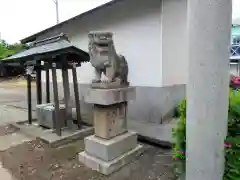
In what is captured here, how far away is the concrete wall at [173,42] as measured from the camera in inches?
222

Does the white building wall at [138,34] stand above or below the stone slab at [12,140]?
above

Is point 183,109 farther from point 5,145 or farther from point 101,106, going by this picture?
point 5,145

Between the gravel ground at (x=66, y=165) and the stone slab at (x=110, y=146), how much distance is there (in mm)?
249

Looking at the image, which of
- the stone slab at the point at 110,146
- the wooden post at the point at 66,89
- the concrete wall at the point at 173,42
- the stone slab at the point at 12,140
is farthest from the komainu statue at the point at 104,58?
the stone slab at the point at 12,140

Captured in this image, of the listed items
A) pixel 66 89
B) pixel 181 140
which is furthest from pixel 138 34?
pixel 181 140

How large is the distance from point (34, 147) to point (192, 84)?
153 inches

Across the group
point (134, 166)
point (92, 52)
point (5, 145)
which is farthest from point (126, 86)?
point (5, 145)

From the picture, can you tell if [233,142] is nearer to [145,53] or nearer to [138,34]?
[145,53]

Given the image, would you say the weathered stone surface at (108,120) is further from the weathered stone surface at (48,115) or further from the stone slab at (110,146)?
the weathered stone surface at (48,115)

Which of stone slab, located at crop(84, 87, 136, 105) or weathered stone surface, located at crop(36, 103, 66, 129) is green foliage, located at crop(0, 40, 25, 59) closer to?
weathered stone surface, located at crop(36, 103, 66, 129)

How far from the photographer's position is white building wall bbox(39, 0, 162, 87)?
5684mm

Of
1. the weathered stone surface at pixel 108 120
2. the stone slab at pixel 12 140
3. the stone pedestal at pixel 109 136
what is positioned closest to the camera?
the stone pedestal at pixel 109 136

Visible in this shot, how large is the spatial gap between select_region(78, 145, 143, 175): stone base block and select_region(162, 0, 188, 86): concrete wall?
2.44m

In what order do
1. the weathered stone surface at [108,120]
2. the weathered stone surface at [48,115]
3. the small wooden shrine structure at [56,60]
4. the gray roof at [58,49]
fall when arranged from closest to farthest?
1. the weathered stone surface at [108,120]
2. the gray roof at [58,49]
3. the small wooden shrine structure at [56,60]
4. the weathered stone surface at [48,115]
